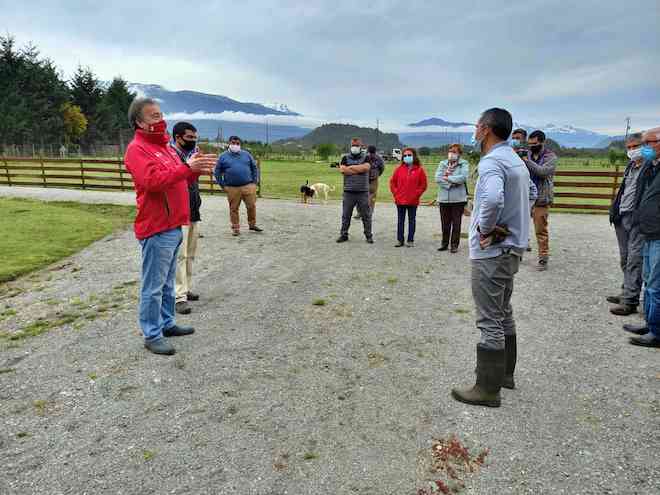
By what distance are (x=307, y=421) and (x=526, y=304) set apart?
368 centimetres

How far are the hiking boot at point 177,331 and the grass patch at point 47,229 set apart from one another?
407cm

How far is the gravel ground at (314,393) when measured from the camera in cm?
258

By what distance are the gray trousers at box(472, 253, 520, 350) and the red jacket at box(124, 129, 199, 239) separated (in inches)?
96.2

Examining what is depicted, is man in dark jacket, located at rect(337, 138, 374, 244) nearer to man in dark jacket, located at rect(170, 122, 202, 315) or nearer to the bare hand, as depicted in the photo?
man in dark jacket, located at rect(170, 122, 202, 315)

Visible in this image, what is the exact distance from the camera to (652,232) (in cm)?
436

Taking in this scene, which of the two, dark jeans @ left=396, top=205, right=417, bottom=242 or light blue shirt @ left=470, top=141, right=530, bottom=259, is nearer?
light blue shirt @ left=470, top=141, right=530, bottom=259

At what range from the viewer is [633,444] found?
9.39ft

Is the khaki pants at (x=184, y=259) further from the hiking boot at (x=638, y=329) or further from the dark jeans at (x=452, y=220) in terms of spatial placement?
the hiking boot at (x=638, y=329)

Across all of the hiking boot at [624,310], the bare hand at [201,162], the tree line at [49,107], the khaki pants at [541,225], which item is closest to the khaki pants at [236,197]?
the khaki pants at [541,225]

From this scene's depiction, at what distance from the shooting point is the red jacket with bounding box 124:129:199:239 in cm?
362

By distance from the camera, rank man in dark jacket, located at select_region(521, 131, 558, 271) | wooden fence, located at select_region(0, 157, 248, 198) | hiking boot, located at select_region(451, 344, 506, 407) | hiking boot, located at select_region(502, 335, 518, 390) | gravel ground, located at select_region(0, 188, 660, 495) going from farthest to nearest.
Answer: wooden fence, located at select_region(0, 157, 248, 198) → man in dark jacket, located at select_region(521, 131, 558, 271) → hiking boot, located at select_region(502, 335, 518, 390) → hiking boot, located at select_region(451, 344, 506, 407) → gravel ground, located at select_region(0, 188, 660, 495)

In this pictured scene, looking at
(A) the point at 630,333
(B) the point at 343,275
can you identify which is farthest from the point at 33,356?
(A) the point at 630,333

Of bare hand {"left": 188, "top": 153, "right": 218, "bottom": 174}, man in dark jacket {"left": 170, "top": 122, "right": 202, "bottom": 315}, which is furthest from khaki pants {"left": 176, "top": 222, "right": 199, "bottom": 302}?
bare hand {"left": 188, "top": 153, "right": 218, "bottom": 174}

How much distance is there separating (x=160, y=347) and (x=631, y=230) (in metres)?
5.33
